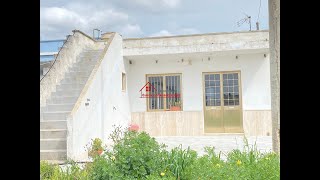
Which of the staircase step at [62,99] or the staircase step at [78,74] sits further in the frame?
the staircase step at [78,74]

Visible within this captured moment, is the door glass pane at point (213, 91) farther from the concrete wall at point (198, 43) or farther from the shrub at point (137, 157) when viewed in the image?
the shrub at point (137, 157)

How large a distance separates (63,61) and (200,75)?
569cm

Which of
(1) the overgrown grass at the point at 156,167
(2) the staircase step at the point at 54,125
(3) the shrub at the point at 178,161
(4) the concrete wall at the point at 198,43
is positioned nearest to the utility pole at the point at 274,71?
(1) the overgrown grass at the point at 156,167

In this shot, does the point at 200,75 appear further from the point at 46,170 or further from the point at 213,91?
the point at 46,170

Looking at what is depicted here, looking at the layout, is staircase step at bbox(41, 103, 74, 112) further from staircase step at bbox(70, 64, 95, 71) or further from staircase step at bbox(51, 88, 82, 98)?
staircase step at bbox(70, 64, 95, 71)

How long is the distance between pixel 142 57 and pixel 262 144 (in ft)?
19.4

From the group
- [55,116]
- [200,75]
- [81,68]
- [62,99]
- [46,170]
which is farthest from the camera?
[200,75]

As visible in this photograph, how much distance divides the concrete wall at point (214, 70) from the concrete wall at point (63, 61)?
226 centimetres

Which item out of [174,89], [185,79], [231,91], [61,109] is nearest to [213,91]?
[231,91]

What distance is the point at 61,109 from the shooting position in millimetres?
9984

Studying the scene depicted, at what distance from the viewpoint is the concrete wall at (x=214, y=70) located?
45.4ft

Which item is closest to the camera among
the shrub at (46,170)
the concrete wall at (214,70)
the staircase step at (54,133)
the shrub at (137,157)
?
the shrub at (137,157)
